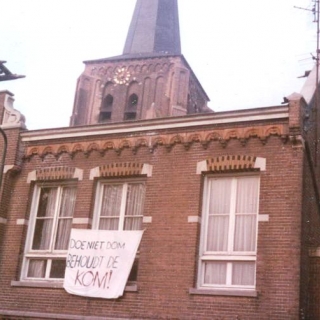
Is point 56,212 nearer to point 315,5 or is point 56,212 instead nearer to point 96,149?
point 96,149

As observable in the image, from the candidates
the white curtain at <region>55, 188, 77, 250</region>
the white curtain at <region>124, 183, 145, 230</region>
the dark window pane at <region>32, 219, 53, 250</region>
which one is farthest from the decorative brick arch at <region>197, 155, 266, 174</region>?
the dark window pane at <region>32, 219, 53, 250</region>

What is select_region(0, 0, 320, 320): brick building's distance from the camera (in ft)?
43.4

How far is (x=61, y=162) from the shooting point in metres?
16.4

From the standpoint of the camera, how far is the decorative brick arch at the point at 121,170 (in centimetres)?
1516

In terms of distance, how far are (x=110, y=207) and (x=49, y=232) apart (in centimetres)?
191

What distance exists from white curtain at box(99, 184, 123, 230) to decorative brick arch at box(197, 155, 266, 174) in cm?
242

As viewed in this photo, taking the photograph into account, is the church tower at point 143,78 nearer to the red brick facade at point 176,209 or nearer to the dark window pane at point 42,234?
the red brick facade at point 176,209

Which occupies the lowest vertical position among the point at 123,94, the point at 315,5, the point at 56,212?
the point at 56,212

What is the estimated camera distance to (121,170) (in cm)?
1537

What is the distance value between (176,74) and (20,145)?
3379cm

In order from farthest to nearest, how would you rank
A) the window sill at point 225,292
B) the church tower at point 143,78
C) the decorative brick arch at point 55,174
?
the church tower at point 143,78 < the decorative brick arch at point 55,174 < the window sill at point 225,292

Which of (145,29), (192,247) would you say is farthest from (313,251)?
(145,29)

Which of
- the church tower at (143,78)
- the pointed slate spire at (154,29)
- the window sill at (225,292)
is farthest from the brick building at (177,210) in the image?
the pointed slate spire at (154,29)

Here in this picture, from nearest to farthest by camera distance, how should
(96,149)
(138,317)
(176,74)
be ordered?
(138,317), (96,149), (176,74)
